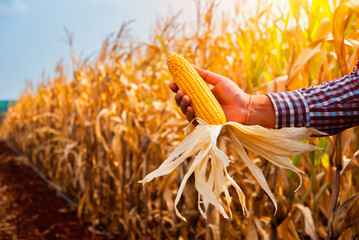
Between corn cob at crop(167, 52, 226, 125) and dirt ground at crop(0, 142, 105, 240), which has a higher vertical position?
corn cob at crop(167, 52, 226, 125)

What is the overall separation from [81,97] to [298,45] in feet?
9.00

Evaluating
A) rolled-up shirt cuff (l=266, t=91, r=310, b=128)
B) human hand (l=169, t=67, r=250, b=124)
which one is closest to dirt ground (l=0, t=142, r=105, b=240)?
human hand (l=169, t=67, r=250, b=124)

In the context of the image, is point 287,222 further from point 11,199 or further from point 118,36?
point 11,199

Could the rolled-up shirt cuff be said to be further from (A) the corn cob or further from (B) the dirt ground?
(B) the dirt ground

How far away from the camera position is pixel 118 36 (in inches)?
106

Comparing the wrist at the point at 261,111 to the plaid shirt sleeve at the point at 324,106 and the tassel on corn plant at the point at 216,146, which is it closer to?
the plaid shirt sleeve at the point at 324,106

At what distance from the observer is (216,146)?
1.08m

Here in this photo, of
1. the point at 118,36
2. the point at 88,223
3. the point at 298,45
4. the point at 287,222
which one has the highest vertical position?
the point at 118,36

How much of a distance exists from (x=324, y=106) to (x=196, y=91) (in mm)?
462

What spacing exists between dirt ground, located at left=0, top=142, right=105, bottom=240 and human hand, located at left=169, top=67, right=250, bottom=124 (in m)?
2.02

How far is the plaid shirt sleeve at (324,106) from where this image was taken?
1.19 metres

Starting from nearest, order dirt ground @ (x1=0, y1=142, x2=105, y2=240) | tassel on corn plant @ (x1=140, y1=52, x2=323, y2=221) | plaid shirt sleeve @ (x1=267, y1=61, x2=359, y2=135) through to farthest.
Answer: tassel on corn plant @ (x1=140, y1=52, x2=323, y2=221), plaid shirt sleeve @ (x1=267, y1=61, x2=359, y2=135), dirt ground @ (x1=0, y1=142, x2=105, y2=240)

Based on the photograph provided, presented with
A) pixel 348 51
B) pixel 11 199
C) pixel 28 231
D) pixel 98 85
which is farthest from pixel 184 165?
pixel 11 199

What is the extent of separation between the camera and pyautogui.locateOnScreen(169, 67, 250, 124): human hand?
47.8 inches
